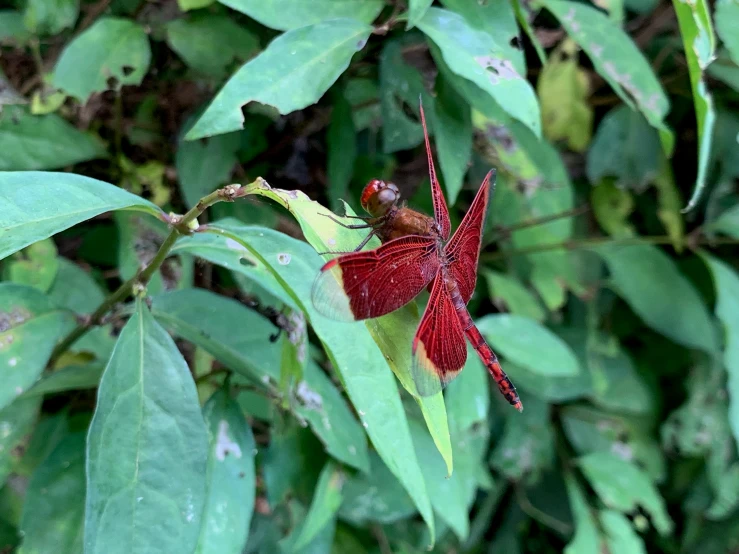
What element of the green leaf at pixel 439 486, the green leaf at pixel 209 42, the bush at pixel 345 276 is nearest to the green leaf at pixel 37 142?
the bush at pixel 345 276

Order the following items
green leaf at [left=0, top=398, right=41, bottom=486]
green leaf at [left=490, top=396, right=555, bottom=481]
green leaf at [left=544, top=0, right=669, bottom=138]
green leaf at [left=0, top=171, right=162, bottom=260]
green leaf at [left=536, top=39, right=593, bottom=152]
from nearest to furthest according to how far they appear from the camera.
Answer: green leaf at [left=0, top=171, right=162, bottom=260]
green leaf at [left=0, top=398, right=41, bottom=486]
green leaf at [left=544, top=0, right=669, bottom=138]
green leaf at [left=536, top=39, right=593, bottom=152]
green leaf at [left=490, top=396, right=555, bottom=481]

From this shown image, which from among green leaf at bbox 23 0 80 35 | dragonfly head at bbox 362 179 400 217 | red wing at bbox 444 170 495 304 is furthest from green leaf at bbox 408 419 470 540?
green leaf at bbox 23 0 80 35

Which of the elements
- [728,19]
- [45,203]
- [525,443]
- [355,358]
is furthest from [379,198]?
[525,443]

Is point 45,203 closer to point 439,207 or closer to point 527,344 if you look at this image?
point 439,207

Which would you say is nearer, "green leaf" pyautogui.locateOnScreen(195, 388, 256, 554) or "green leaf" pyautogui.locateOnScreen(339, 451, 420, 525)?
"green leaf" pyautogui.locateOnScreen(195, 388, 256, 554)

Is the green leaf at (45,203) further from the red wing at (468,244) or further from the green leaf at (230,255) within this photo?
the red wing at (468,244)

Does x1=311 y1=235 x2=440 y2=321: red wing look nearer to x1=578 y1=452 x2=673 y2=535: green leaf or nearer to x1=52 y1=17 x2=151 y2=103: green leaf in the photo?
x1=52 y1=17 x2=151 y2=103: green leaf
